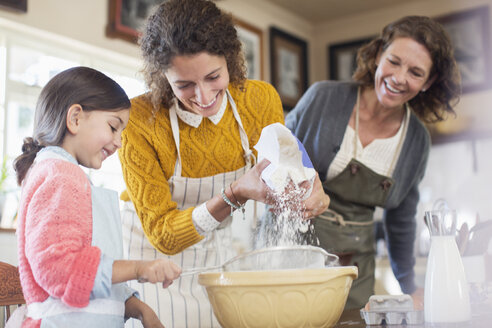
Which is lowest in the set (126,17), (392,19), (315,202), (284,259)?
(284,259)

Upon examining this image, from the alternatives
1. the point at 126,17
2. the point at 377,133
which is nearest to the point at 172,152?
the point at 377,133

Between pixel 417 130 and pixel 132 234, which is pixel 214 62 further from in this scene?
pixel 417 130

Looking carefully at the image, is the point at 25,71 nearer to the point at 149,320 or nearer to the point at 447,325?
the point at 149,320

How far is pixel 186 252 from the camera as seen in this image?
145cm

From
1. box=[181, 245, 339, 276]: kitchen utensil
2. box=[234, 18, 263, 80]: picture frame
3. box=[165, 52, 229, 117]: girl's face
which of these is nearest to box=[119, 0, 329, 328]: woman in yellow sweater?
box=[165, 52, 229, 117]: girl's face

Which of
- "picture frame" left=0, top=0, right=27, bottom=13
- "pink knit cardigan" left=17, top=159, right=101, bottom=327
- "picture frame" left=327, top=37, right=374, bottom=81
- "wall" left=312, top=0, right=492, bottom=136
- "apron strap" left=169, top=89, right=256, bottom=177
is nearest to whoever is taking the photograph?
"pink knit cardigan" left=17, top=159, right=101, bottom=327

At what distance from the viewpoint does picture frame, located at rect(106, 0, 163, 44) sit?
340 centimetres

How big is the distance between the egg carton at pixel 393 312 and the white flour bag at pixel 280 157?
0.94 feet

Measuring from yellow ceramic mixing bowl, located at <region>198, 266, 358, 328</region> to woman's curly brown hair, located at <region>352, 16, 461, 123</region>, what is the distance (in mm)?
1025

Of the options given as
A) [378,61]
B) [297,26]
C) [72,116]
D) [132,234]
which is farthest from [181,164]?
[297,26]

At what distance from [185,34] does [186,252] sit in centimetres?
57

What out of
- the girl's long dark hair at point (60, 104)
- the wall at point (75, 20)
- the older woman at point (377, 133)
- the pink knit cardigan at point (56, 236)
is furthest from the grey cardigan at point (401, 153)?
the wall at point (75, 20)

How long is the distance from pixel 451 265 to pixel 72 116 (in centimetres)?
75

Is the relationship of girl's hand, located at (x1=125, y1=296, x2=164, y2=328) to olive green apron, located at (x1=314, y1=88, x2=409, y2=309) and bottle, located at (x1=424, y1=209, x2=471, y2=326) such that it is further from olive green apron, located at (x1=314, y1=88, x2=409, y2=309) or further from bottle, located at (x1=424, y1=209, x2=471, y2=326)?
olive green apron, located at (x1=314, y1=88, x2=409, y2=309)
